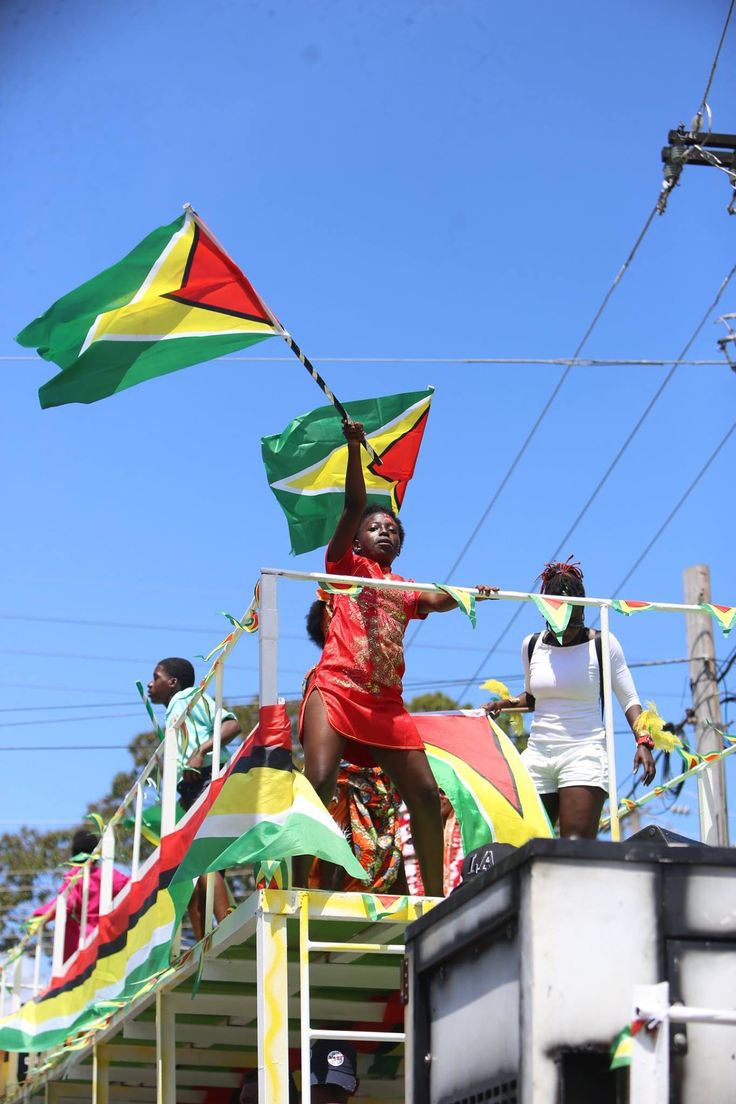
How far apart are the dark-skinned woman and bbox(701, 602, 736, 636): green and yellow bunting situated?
459 millimetres

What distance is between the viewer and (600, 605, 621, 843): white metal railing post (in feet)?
21.0

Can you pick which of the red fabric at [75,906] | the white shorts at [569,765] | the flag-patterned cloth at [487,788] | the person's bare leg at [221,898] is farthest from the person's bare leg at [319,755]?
the red fabric at [75,906]

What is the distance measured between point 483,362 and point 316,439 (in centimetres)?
576

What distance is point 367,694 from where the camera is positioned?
6461 millimetres

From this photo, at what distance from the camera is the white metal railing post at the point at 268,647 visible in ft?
19.7

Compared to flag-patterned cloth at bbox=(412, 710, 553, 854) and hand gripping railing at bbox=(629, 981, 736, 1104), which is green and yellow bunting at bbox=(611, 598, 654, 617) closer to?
flag-patterned cloth at bbox=(412, 710, 553, 854)

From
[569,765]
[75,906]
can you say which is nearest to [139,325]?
[569,765]

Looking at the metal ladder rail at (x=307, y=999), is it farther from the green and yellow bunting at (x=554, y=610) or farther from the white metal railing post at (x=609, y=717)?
the green and yellow bunting at (x=554, y=610)

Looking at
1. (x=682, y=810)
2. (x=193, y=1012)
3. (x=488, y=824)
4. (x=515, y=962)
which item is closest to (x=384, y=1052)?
(x=193, y=1012)

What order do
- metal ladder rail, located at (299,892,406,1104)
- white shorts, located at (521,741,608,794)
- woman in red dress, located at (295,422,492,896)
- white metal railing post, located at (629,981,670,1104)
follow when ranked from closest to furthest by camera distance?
1. white metal railing post, located at (629,981,670,1104)
2. metal ladder rail, located at (299,892,406,1104)
3. woman in red dress, located at (295,422,492,896)
4. white shorts, located at (521,741,608,794)

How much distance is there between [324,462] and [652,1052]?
5728mm

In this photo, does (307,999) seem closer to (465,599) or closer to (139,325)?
(465,599)

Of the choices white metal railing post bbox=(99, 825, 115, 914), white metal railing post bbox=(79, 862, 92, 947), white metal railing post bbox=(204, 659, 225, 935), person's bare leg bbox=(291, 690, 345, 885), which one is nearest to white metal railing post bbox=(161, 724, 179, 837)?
white metal railing post bbox=(204, 659, 225, 935)

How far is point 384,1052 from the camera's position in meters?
8.56
